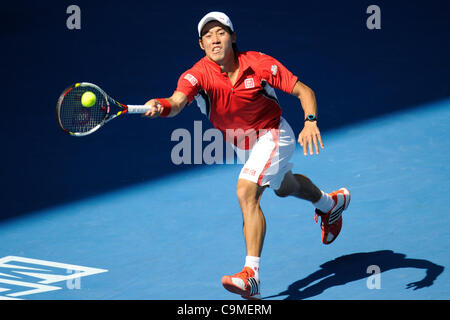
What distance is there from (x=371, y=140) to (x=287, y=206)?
5.36ft

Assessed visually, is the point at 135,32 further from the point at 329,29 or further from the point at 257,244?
the point at 257,244

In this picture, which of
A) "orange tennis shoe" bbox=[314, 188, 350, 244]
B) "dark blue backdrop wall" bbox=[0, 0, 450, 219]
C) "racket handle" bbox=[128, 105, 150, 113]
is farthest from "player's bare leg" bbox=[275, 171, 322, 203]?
"dark blue backdrop wall" bbox=[0, 0, 450, 219]

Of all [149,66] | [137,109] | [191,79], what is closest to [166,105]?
[137,109]

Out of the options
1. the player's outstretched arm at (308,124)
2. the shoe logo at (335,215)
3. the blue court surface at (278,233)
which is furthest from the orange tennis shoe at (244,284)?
the shoe logo at (335,215)

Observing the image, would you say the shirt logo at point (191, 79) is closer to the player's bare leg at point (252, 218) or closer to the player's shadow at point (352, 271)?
the player's bare leg at point (252, 218)

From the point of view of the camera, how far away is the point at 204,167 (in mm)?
8234

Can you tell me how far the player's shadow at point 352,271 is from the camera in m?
5.78

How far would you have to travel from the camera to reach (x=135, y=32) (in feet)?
37.9

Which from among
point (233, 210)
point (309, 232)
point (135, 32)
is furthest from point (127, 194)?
point (135, 32)

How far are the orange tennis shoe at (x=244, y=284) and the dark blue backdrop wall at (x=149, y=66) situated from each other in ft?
9.38

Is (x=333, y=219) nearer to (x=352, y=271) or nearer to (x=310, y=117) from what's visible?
(x=352, y=271)

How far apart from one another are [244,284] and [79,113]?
1712 mm

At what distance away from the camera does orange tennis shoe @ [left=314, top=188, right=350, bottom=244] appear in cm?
643

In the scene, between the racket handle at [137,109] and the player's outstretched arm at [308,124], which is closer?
the racket handle at [137,109]
